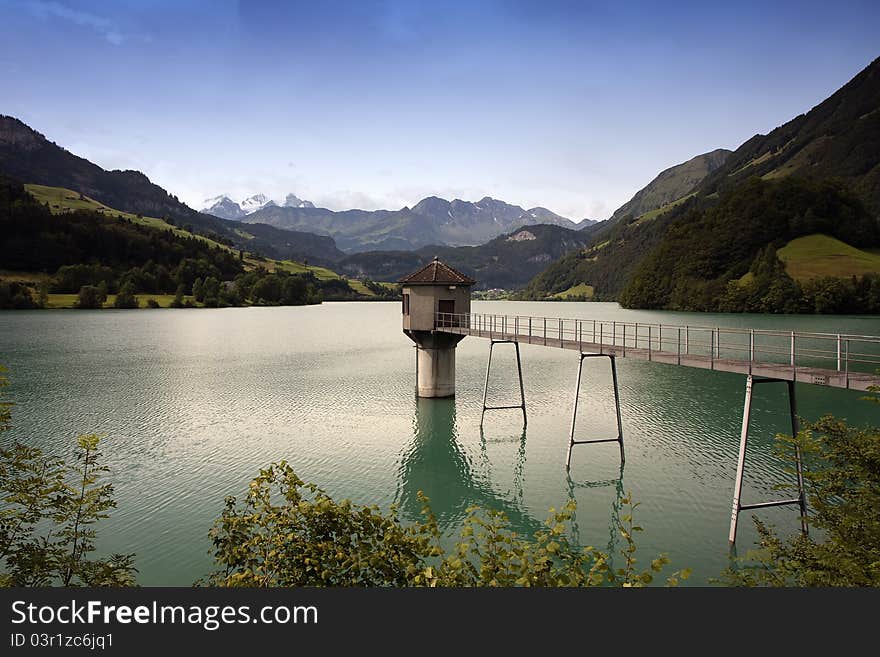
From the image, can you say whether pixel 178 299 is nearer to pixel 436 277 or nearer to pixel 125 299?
pixel 125 299

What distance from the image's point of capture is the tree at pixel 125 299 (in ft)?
486

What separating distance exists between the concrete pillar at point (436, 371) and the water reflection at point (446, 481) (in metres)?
5.99

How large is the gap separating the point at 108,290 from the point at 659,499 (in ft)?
566

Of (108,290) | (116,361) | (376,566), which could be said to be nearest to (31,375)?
(116,361)

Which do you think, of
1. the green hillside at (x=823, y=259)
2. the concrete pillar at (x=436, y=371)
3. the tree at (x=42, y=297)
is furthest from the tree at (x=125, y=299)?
the green hillside at (x=823, y=259)

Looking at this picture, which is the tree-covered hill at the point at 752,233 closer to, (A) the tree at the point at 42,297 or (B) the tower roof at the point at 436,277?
(B) the tower roof at the point at 436,277

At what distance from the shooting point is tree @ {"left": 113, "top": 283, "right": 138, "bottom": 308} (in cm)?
14812

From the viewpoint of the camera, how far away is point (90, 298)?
141875mm

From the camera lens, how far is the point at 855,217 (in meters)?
148

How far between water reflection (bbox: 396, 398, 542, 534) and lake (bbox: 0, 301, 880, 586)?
113 mm

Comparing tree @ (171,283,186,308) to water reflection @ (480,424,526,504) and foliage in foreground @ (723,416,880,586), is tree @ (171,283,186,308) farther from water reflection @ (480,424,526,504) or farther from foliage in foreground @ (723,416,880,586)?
foliage in foreground @ (723,416,880,586)

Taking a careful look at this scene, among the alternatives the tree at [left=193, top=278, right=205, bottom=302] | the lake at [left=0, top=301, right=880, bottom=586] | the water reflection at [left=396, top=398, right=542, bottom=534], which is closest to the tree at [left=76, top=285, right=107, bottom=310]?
the tree at [left=193, top=278, right=205, bottom=302]

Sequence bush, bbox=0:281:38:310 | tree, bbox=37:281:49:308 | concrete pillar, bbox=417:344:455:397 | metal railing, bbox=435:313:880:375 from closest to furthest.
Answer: metal railing, bbox=435:313:880:375
concrete pillar, bbox=417:344:455:397
bush, bbox=0:281:38:310
tree, bbox=37:281:49:308

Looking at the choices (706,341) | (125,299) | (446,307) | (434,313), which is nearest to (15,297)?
(125,299)
